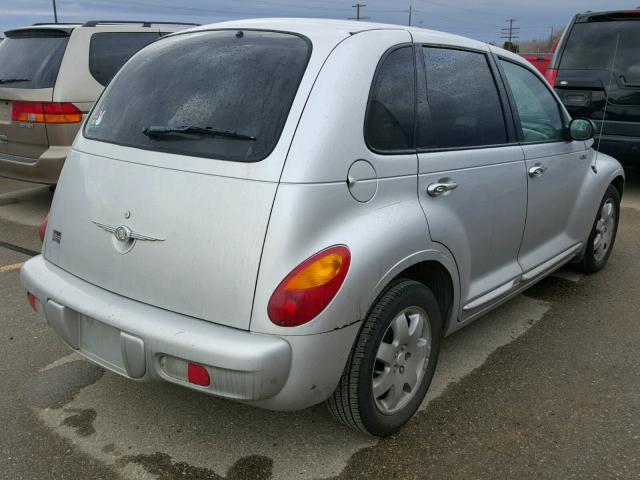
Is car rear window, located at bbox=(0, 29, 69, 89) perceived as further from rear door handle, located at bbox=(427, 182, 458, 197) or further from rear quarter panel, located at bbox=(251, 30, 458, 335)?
rear door handle, located at bbox=(427, 182, 458, 197)

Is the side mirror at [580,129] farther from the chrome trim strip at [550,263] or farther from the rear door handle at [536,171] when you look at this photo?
the chrome trim strip at [550,263]

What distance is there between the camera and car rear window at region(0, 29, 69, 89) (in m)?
5.72

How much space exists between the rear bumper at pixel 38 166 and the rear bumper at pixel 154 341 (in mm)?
3346

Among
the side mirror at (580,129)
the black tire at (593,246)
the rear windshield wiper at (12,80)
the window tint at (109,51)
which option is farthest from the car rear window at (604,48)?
the rear windshield wiper at (12,80)

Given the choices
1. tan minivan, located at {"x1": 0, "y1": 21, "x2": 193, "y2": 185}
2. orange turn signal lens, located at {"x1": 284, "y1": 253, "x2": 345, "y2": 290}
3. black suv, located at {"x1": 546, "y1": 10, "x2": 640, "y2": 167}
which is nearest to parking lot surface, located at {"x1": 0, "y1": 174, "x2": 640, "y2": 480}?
orange turn signal lens, located at {"x1": 284, "y1": 253, "x2": 345, "y2": 290}

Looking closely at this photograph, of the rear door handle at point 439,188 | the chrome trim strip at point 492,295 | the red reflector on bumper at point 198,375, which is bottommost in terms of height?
the chrome trim strip at point 492,295

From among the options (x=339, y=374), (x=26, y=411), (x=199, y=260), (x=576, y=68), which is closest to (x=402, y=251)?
(x=339, y=374)

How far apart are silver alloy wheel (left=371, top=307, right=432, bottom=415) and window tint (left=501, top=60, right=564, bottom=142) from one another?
143 cm

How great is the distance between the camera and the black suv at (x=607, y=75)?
A: 659 cm

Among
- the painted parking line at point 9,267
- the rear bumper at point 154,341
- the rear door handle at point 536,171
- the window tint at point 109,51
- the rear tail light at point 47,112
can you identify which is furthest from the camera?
the window tint at point 109,51

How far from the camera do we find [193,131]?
2.42 meters

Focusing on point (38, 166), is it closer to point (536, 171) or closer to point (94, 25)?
point (94, 25)

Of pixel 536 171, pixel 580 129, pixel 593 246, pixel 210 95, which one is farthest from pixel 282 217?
pixel 593 246

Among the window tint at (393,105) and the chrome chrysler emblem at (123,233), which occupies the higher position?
the window tint at (393,105)
